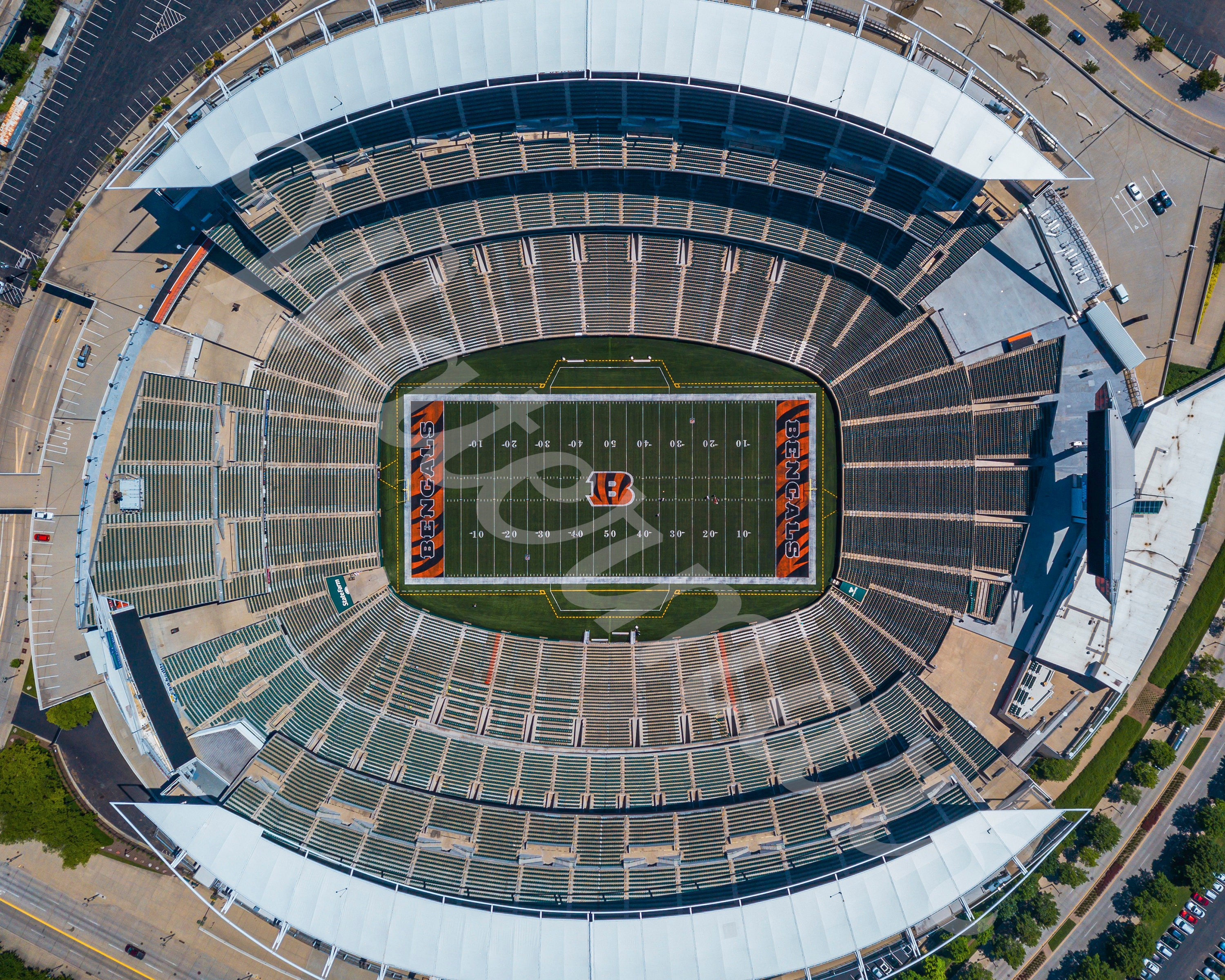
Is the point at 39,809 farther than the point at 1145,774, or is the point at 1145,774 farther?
the point at 1145,774

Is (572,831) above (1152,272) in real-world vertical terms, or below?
below

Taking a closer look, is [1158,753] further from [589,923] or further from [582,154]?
[582,154]

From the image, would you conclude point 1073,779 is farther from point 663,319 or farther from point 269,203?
point 269,203

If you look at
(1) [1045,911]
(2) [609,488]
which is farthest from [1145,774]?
(2) [609,488]

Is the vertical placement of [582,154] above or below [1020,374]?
above


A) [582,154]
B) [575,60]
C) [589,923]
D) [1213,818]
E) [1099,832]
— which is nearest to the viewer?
[575,60]

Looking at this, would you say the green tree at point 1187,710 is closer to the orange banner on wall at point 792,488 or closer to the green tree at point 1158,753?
the green tree at point 1158,753

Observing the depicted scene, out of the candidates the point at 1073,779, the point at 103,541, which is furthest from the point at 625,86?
the point at 1073,779

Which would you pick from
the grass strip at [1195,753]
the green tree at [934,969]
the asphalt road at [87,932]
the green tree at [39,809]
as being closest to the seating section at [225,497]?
the green tree at [39,809]
